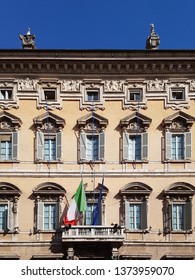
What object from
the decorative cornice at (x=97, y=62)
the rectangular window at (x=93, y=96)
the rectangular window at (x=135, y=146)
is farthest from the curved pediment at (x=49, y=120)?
the rectangular window at (x=135, y=146)

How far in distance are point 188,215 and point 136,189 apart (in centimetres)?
308

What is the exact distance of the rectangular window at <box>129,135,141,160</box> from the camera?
34.4 meters

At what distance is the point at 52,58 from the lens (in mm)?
35031

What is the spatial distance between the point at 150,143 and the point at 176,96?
3199 mm

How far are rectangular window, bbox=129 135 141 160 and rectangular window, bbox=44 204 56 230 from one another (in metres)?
5.09

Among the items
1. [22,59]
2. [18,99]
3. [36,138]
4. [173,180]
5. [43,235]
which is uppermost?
[22,59]

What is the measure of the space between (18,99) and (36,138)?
2489mm

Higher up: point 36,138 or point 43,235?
point 36,138

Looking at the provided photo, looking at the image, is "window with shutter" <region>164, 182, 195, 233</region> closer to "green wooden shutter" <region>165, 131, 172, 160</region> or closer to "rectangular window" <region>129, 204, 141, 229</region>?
"rectangular window" <region>129, 204, 141, 229</region>

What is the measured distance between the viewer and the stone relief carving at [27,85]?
35094mm

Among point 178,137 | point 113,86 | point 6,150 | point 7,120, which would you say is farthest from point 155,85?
point 6,150

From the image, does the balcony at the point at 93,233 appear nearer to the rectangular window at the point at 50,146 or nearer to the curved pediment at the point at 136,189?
the curved pediment at the point at 136,189

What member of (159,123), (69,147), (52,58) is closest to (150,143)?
(159,123)

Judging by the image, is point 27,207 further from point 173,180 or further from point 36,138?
point 173,180
